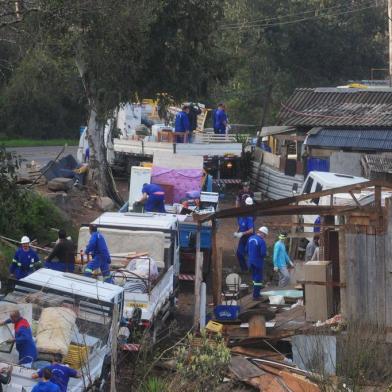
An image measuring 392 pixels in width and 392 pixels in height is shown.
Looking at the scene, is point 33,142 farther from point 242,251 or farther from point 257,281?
point 257,281

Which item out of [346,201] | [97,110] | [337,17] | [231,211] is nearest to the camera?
[231,211]

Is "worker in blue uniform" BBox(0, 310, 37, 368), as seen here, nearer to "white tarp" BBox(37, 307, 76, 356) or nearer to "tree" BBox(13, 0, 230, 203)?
"white tarp" BBox(37, 307, 76, 356)

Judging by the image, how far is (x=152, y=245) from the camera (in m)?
17.9

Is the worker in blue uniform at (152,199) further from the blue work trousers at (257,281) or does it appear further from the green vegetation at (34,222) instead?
the blue work trousers at (257,281)

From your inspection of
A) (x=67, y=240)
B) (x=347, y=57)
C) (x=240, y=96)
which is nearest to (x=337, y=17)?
(x=347, y=57)

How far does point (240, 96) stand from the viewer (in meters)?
53.7

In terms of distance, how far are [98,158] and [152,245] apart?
39.0 ft

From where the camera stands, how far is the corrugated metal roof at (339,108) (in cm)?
3050

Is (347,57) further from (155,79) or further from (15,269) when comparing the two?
(15,269)

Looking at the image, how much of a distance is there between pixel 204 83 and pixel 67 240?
1261 centimetres

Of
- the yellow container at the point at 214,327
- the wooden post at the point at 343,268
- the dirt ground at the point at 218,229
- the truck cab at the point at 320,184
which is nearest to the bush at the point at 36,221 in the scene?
the dirt ground at the point at 218,229

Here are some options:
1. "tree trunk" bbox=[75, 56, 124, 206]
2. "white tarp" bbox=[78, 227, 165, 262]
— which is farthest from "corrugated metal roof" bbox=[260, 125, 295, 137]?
"white tarp" bbox=[78, 227, 165, 262]

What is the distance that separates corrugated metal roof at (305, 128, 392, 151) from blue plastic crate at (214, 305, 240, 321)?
44.5 ft

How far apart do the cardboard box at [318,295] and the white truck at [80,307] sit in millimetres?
3229
